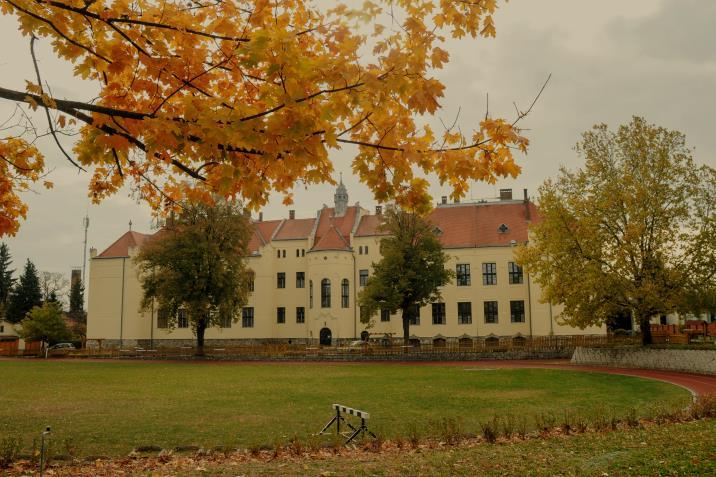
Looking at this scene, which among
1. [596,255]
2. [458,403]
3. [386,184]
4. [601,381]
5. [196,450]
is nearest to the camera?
[386,184]

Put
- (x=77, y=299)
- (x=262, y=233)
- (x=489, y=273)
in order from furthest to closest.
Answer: (x=77, y=299) < (x=262, y=233) < (x=489, y=273)

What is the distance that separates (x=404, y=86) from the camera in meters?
Result: 4.88

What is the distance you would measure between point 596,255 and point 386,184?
2988 centimetres

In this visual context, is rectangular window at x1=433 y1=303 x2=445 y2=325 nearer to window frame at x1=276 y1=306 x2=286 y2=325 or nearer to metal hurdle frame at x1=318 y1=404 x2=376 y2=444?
window frame at x1=276 y1=306 x2=286 y2=325

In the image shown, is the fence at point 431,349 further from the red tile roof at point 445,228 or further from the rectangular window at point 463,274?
the red tile roof at point 445,228

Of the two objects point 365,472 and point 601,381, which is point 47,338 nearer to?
point 601,381

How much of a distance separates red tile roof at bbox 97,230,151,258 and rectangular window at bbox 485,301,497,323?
4000cm

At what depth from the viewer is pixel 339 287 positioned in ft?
201

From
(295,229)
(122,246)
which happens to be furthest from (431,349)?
(122,246)

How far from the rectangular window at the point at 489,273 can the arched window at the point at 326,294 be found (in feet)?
52.4

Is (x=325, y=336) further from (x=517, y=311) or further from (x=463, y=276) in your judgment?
(x=517, y=311)

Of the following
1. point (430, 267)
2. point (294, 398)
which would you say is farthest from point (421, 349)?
point (294, 398)

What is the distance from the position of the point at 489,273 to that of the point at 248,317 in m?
27.1

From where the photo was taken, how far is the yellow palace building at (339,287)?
58.4 metres
